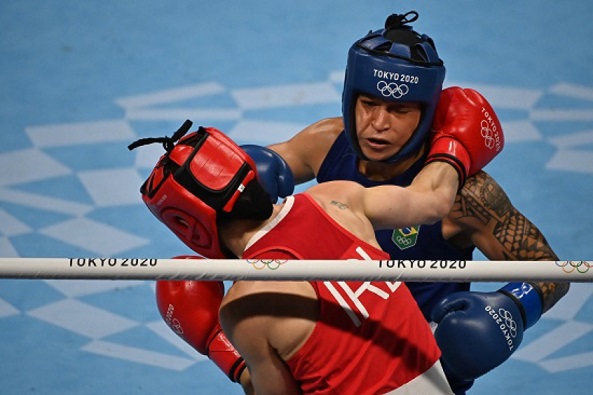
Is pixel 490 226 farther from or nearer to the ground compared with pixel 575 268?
nearer to the ground

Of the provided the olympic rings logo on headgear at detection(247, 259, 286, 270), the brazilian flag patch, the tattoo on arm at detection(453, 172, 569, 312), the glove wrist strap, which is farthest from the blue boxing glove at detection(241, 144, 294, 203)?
the olympic rings logo on headgear at detection(247, 259, 286, 270)

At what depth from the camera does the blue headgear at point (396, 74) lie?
372 cm

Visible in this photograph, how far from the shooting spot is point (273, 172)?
12.6 ft

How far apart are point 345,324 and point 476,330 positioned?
80 cm

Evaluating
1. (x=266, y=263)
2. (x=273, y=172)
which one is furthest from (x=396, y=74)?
(x=266, y=263)

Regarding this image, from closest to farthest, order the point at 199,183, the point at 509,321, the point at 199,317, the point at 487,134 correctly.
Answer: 1. the point at 199,183
2. the point at 199,317
3. the point at 509,321
4. the point at 487,134

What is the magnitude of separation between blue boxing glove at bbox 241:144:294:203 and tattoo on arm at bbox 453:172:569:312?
0.59m

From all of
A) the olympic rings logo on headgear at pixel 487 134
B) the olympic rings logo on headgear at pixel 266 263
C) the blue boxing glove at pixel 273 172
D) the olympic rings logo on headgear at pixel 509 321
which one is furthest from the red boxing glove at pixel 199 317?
the olympic rings logo on headgear at pixel 487 134

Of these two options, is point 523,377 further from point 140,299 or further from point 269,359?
point 269,359

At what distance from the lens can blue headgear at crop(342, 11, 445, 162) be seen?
3719 mm

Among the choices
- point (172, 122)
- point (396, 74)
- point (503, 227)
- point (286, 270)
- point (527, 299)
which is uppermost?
point (396, 74)

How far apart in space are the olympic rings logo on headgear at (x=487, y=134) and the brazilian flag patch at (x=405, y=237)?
0.38m

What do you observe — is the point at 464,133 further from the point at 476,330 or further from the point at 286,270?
the point at 286,270

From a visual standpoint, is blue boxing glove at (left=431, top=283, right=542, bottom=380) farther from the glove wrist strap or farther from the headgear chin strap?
the headgear chin strap
